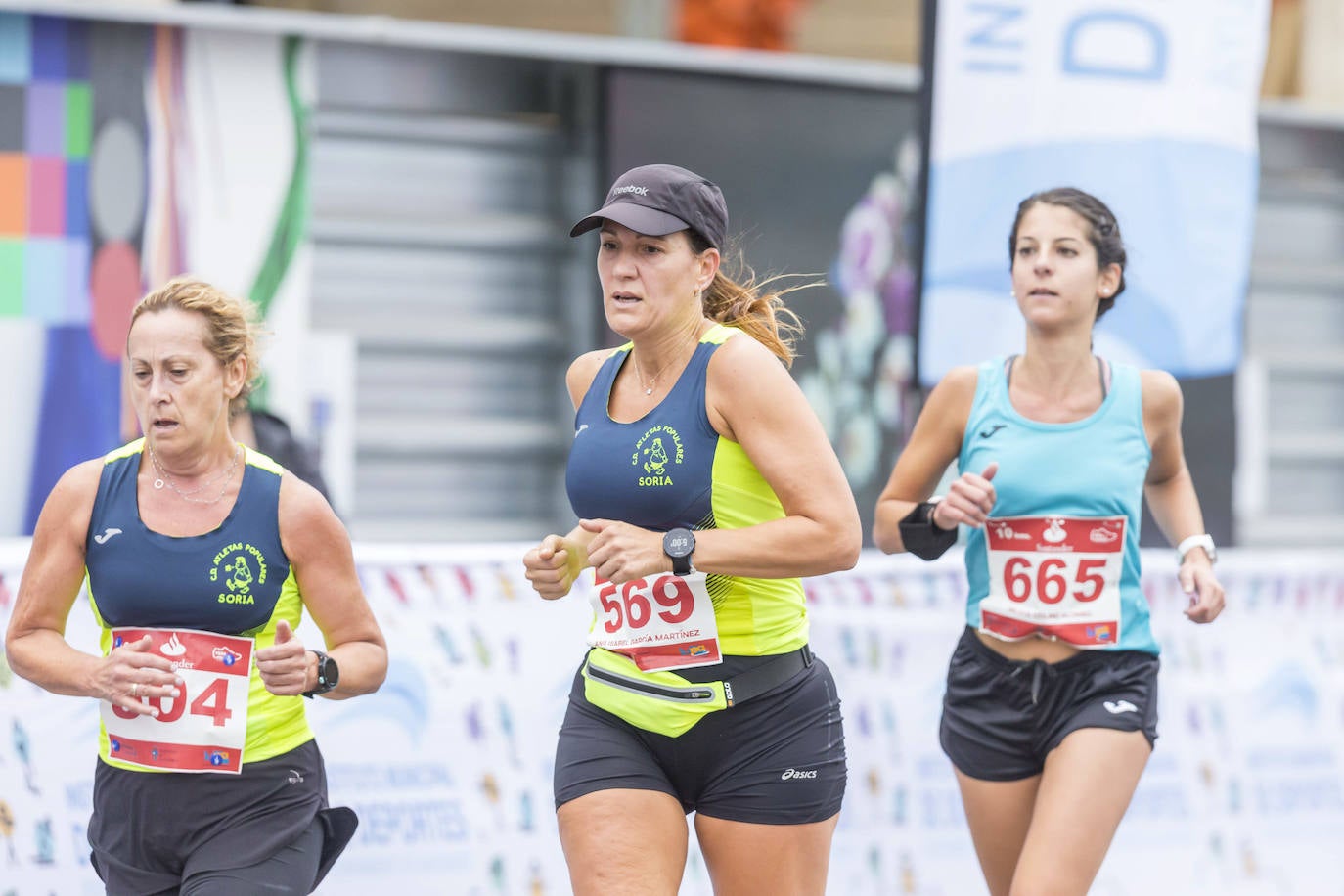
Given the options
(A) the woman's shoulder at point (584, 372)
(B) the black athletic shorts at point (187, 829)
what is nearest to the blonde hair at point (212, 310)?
(A) the woman's shoulder at point (584, 372)

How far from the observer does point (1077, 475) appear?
3.87 metres

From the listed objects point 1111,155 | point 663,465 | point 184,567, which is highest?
point 1111,155

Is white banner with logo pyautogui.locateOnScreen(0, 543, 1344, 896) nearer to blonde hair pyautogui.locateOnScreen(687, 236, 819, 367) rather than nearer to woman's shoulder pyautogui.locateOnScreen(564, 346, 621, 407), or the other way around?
woman's shoulder pyautogui.locateOnScreen(564, 346, 621, 407)

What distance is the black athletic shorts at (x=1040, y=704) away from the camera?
3812mm

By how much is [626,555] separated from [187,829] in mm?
1028

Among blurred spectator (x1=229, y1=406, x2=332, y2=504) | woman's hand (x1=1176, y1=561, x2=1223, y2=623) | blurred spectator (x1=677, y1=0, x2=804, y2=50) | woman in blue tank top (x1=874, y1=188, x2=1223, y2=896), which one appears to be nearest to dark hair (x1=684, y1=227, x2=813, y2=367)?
woman in blue tank top (x1=874, y1=188, x2=1223, y2=896)

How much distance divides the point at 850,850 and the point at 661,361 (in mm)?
2475

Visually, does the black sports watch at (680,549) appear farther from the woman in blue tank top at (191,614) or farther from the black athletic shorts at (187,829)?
the black athletic shorts at (187,829)

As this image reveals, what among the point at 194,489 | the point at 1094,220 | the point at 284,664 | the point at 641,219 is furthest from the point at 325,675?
the point at 1094,220

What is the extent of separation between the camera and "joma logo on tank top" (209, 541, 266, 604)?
10.5ft

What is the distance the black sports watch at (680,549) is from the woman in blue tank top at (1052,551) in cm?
91

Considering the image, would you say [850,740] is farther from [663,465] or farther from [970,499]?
[663,465]

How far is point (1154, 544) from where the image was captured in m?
8.34

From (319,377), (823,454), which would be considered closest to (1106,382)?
(823,454)
